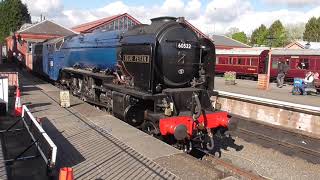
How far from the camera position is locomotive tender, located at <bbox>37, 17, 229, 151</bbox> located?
8508 millimetres

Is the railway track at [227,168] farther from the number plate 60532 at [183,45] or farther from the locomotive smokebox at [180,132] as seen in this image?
the number plate 60532 at [183,45]

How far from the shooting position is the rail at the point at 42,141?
6019 millimetres

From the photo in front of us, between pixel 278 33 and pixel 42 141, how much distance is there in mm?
87117

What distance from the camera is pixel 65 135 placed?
28.7ft

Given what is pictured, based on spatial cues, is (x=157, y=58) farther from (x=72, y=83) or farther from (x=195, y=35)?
(x=72, y=83)

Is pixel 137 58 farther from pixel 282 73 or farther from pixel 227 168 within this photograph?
pixel 282 73

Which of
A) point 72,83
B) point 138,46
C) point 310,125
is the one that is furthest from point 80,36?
point 310,125

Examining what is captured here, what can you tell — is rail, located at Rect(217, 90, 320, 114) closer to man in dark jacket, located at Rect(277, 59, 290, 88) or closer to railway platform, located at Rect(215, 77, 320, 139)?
railway platform, located at Rect(215, 77, 320, 139)

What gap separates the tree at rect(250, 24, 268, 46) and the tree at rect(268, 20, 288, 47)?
61.8 inches

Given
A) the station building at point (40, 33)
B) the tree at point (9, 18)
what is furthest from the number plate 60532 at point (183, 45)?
the tree at point (9, 18)

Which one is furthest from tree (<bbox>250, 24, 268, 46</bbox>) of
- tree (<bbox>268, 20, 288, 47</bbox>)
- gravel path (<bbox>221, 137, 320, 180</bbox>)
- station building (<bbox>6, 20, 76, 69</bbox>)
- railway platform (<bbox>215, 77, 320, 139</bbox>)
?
gravel path (<bbox>221, 137, 320, 180</bbox>)

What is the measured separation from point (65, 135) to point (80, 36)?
287 inches

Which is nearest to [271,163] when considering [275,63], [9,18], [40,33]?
[275,63]

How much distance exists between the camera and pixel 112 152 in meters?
7.42
